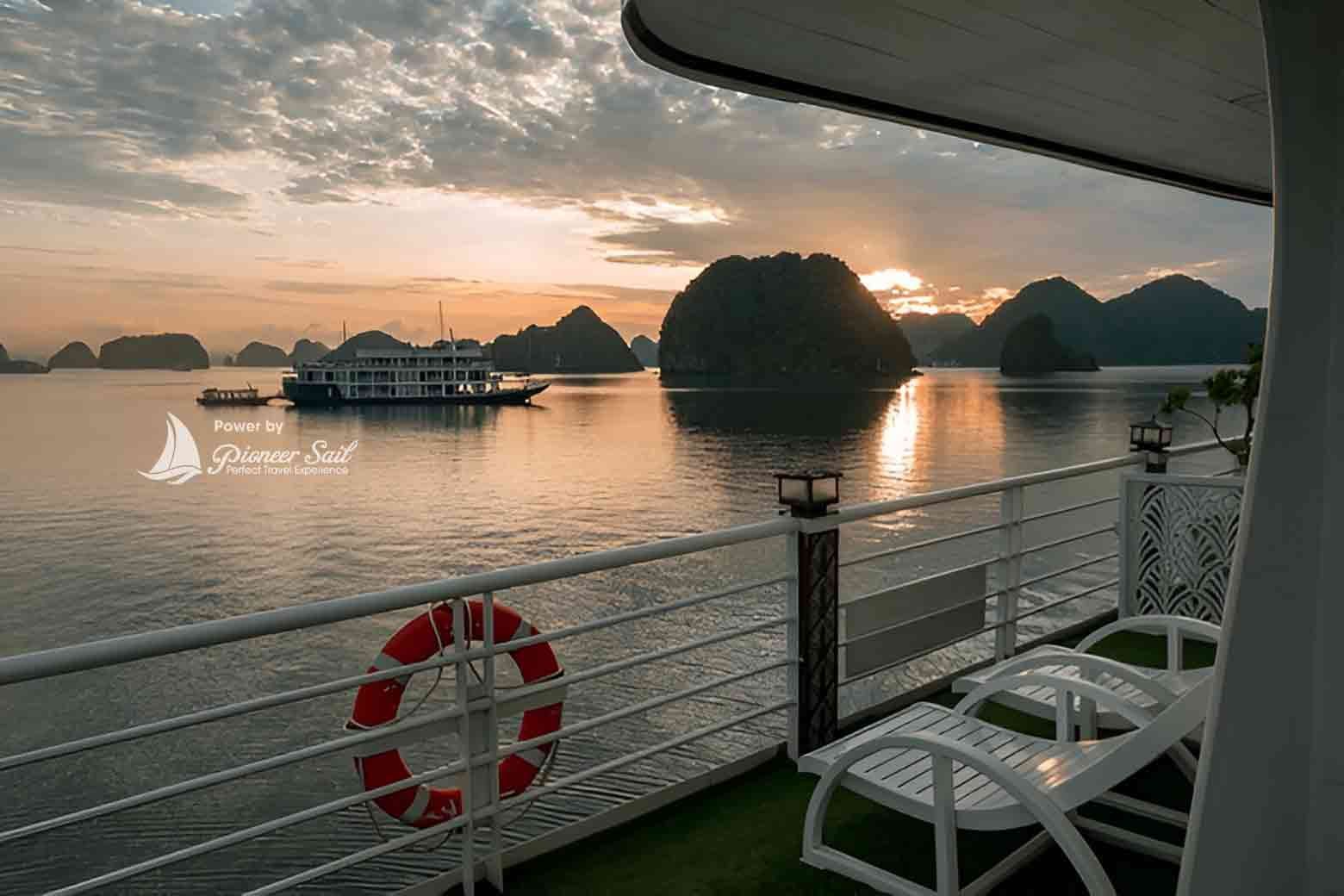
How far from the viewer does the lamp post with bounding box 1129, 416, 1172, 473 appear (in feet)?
13.4

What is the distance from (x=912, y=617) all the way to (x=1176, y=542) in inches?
66.7

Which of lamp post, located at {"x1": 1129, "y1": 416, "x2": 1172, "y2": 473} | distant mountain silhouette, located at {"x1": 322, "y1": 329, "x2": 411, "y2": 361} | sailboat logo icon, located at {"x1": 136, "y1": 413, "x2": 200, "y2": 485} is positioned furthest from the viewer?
distant mountain silhouette, located at {"x1": 322, "y1": 329, "x2": 411, "y2": 361}

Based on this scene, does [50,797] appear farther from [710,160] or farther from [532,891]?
[710,160]

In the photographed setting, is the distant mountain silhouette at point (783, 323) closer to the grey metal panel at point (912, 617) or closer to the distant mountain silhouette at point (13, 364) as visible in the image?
the distant mountain silhouette at point (13, 364)

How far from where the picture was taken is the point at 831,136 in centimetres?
3984

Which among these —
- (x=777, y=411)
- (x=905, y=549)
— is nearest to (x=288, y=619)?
(x=905, y=549)

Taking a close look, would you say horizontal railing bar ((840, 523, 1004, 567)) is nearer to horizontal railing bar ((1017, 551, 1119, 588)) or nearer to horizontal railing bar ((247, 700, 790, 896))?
horizontal railing bar ((1017, 551, 1119, 588))

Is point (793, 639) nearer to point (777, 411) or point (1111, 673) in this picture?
point (1111, 673)

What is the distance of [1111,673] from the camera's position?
216 centimetres

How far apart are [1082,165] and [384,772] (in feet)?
8.66

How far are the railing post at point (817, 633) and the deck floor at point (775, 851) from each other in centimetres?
18

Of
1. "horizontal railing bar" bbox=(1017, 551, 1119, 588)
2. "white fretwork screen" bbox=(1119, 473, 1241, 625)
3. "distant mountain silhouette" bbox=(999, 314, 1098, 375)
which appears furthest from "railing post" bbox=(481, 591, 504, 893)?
"distant mountain silhouette" bbox=(999, 314, 1098, 375)

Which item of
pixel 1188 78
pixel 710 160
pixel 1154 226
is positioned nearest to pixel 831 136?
pixel 710 160
